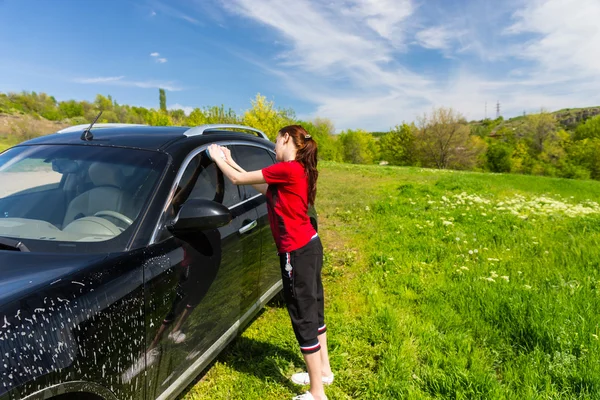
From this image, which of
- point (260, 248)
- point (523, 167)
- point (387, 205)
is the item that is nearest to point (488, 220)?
point (387, 205)

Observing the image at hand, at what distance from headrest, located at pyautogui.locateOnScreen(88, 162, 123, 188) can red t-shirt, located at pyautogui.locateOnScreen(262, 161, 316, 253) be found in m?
0.95

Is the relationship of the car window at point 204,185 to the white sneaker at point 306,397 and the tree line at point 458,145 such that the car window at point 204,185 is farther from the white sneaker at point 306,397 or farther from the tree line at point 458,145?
the tree line at point 458,145

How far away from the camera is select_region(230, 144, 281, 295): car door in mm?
3111

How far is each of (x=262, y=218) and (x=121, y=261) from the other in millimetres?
1485

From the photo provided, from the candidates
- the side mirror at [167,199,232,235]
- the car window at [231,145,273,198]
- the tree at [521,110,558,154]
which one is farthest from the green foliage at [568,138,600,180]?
the side mirror at [167,199,232,235]

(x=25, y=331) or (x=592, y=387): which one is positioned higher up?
(x=25, y=331)

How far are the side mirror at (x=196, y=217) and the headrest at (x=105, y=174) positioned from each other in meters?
0.53

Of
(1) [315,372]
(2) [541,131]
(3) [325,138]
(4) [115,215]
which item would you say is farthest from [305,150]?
(2) [541,131]

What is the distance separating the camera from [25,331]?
1255 millimetres

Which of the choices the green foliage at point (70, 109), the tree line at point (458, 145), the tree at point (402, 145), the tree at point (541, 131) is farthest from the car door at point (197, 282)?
the green foliage at point (70, 109)

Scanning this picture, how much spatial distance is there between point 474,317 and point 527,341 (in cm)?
49

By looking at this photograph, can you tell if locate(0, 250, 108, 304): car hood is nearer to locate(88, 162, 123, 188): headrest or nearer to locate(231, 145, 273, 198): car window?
locate(88, 162, 123, 188): headrest

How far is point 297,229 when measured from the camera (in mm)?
2346

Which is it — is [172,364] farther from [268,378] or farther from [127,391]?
[268,378]
